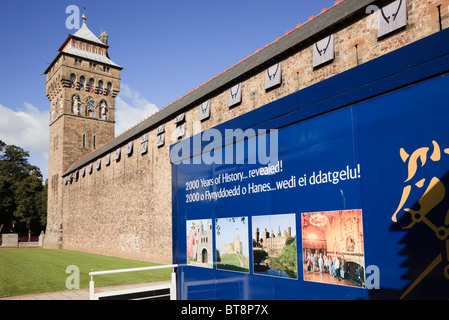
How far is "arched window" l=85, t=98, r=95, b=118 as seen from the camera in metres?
41.1

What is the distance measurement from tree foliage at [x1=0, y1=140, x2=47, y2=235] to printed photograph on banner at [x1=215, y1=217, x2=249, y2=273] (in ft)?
175

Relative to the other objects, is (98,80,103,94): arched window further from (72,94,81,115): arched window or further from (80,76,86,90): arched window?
(72,94,81,115): arched window

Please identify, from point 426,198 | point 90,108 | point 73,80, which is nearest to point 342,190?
point 426,198

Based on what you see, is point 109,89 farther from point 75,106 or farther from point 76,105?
point 75,106

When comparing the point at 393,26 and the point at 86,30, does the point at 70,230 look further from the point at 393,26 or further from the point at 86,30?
the point at 393,26

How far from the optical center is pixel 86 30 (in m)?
45.5

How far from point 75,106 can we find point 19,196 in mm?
18602

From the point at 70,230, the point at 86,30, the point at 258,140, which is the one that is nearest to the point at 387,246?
the point at 258,140

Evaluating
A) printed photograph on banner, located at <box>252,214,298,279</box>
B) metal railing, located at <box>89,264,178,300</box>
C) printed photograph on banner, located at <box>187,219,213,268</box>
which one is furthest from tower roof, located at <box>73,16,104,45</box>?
printed photograph on banner, located at <box>252,214,298,279</box>

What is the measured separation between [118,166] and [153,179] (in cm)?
622

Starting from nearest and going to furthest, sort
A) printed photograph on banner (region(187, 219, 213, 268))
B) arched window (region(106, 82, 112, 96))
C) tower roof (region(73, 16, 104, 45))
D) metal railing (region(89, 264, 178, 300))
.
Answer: printed photograph on banner (region(187, 219, 213, 268)), metal railing (region(89, 264, 178, 300)), arched window (region(106, 82, 112, 96)), tower roof (region(73, 16, 104, 45))

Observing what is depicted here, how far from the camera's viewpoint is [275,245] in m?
3.09

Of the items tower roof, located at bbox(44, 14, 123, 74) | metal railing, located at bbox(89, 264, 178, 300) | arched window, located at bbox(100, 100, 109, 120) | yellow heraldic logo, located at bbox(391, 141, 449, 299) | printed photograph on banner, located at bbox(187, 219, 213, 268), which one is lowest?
metal railing, located at bbox(89, 264, 178, 300)

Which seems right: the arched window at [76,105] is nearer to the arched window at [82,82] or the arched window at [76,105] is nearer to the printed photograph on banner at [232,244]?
the arched window at [82,82]
